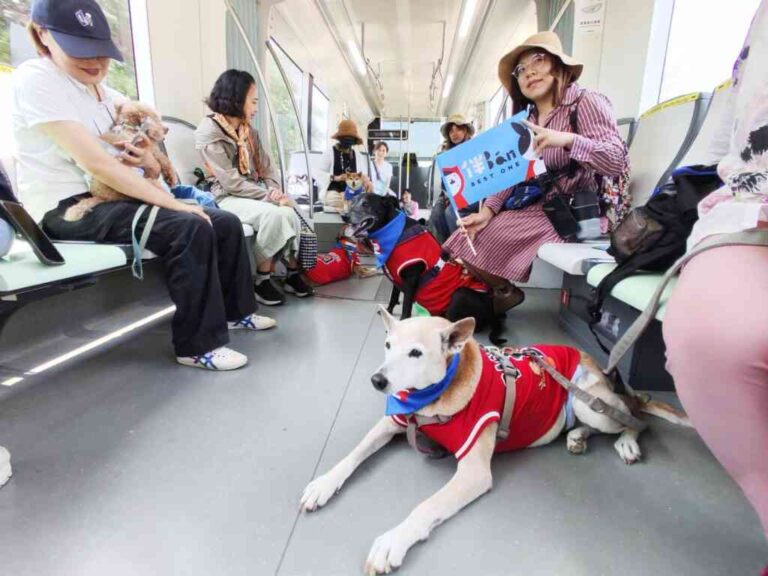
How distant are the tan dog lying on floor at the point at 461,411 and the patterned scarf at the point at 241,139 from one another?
183cm

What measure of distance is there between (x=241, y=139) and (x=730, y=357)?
8.30ft

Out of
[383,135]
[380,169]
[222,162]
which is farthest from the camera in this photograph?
[383,135]

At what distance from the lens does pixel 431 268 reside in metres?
2.01

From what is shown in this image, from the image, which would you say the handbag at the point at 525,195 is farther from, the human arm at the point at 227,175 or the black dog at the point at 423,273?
the human arm at the point at 227,175

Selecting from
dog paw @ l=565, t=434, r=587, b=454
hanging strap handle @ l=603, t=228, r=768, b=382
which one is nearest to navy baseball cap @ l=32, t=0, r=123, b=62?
hanging strap handle @ l=603, t=228, r=768, b=382

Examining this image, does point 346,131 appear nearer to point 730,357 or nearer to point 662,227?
point 662,227

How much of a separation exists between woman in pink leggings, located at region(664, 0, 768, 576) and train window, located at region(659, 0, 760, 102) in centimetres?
192

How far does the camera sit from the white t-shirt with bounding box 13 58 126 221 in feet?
4.35

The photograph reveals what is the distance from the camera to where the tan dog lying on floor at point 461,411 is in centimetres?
85

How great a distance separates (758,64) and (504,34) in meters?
6.45

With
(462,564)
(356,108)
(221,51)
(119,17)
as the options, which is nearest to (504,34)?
(221,51)

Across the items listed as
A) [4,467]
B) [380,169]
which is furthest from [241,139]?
[380,169]

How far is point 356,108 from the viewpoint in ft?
38.2

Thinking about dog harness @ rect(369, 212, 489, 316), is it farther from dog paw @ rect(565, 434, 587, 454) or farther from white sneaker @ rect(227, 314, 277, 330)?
dog paw @ rect(565, 434, 587, 454)
